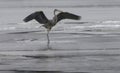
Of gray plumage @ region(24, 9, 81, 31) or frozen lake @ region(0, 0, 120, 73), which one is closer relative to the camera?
frozen lake @ region(0, 0, 120, 73)

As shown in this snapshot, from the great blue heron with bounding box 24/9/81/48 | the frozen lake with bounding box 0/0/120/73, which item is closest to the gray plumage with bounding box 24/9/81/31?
the great blue heron with bounding box 24/9/81/48

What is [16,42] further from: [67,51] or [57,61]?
[57,61]

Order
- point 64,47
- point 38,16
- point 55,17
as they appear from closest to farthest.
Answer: point 64,47
point 38,16
point 55,17

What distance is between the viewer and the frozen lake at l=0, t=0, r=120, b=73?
38.7 ft

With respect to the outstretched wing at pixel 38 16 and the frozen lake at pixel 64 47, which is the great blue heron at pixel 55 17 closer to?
the outstretched wing at pixel 38 16

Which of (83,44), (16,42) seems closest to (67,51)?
(83,44)

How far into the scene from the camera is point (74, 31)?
20297 mm

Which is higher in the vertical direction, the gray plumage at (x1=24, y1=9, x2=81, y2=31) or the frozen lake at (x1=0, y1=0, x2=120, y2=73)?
the gray plumage at (x1=24, y1=9, x2=81, y2=31)

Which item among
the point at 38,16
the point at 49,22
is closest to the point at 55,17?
the point at 49,22

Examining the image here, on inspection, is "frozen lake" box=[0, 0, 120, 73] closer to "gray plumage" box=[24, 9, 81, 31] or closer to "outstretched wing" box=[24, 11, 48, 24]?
"gray plumage" box=[24, 9, 81, 31]

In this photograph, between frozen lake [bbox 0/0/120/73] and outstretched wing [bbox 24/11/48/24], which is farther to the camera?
outstretched wing [bbox 24/11/48/24]

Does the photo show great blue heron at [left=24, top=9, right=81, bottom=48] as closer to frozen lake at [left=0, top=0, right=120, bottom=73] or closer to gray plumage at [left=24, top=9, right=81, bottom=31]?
gray plumage at [left=24, top=9, right=81, bottom=31]

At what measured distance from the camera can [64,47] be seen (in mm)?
15680

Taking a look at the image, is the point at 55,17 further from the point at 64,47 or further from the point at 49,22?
the point at 64,47
